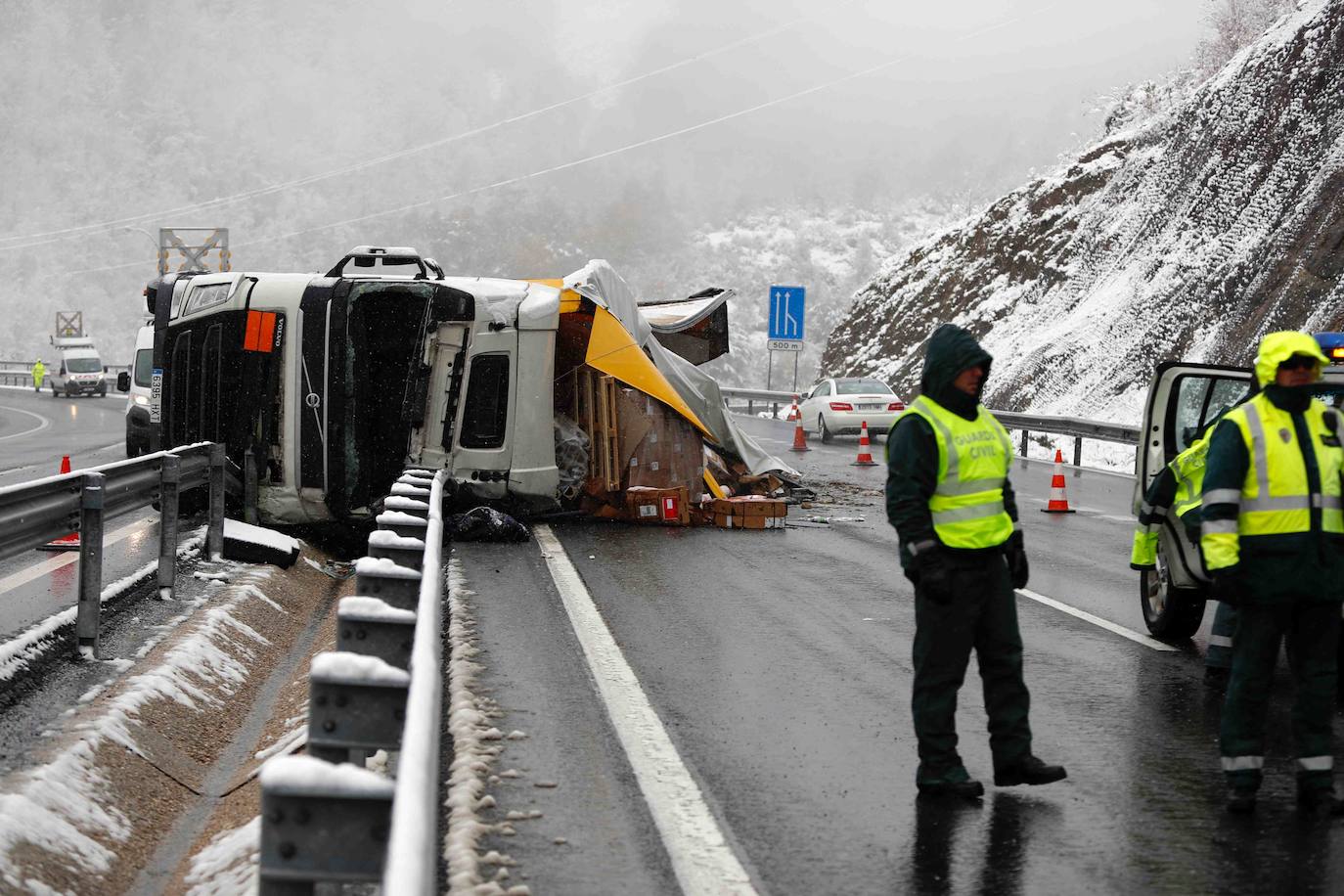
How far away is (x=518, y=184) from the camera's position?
419 ft

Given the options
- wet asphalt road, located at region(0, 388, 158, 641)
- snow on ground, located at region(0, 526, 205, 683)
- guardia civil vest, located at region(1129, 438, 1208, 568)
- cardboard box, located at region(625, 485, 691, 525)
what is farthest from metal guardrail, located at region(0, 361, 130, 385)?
guardia civil vest, located at region(1129, 438, 1208, 568)

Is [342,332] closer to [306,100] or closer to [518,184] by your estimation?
[518,184]

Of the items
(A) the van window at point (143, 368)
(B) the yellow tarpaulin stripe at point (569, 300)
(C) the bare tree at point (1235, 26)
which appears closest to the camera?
(B) the yellow tarpaulin stripe at point (569, 300)

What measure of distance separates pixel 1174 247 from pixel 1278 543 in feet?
101

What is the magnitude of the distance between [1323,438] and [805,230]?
115481 millimetres

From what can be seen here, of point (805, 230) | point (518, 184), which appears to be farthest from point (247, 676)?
point (518, 184)

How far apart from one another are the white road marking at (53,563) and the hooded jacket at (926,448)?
20.0 ft

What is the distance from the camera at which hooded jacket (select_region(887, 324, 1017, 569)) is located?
19.1 feet

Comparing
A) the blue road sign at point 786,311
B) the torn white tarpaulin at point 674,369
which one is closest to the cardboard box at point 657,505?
the torn white tarpaulin at point 674,369

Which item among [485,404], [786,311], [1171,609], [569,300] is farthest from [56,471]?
[786,311]

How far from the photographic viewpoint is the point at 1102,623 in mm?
9695

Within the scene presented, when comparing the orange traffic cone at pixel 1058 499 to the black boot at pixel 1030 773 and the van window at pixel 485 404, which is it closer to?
the van window at pixel 485 404

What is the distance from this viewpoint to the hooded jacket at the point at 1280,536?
5691mm

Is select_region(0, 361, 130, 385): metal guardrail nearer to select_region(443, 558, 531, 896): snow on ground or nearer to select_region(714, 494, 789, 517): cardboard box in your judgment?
select_region(714, 494, 789, 517): cardboard box
